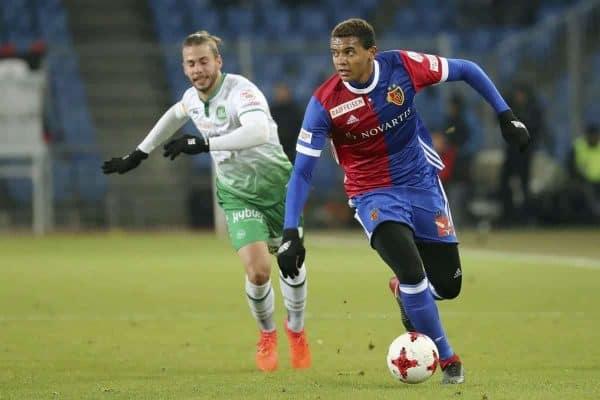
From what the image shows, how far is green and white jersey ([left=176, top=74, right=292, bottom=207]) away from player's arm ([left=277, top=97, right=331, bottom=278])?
1.16 meters

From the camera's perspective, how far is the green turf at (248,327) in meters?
7.46

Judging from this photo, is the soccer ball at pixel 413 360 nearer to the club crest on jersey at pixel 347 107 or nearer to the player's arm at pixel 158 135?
the club crest on jersey at pixel 347 107

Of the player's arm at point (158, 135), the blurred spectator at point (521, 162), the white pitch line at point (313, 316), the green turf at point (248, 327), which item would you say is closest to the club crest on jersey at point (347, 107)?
the green turf at point (248, 327)

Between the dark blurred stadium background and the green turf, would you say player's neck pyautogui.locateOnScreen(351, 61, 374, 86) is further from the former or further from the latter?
the dark blurred stadium background

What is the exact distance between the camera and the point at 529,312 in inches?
448

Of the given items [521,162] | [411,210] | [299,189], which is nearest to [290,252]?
[299,189]

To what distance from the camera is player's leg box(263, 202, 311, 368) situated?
860 cm

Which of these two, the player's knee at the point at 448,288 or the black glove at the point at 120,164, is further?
the black glove at the point at 120,164

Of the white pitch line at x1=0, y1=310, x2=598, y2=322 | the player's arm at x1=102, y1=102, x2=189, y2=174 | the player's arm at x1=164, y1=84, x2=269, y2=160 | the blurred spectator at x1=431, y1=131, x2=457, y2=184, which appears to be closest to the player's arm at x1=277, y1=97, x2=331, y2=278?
the player's arm at x1=164, y1=84, x2=269, y2=160

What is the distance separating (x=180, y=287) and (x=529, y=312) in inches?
159

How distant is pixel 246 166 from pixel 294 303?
3.16 ft

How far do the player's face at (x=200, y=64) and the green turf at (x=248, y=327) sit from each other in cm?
180

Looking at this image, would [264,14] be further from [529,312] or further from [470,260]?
[529,312]

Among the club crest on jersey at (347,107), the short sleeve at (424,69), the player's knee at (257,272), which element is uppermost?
the short sleeve at (424,69)
